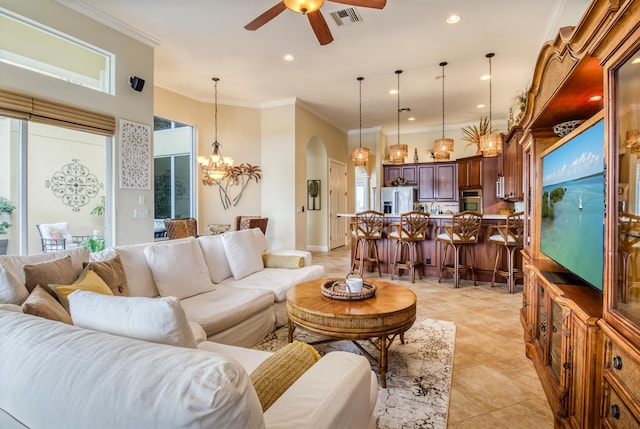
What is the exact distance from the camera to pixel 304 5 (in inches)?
99.2

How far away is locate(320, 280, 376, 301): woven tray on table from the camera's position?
7.56 feet

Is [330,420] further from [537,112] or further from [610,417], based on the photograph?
[537,112]

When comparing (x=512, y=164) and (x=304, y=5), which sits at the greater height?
(x=304, y=5)

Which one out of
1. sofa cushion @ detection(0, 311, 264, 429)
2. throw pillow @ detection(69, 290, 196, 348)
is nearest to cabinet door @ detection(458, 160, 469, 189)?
throw pillow @ detection(69, 290, 196, 348)

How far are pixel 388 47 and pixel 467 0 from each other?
118cm

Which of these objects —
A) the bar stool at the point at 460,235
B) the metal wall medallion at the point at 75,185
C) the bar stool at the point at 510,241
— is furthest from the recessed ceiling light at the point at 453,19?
the metal wall medallion at the point at 75,185

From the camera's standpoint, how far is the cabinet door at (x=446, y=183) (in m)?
8.23

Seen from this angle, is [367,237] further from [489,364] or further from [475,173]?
[475,173]

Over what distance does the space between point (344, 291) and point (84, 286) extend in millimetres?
1605

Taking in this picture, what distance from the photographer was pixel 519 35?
397cm

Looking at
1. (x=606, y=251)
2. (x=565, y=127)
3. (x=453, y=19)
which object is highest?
(x=453, y=19)

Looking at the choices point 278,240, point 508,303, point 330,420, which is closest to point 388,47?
point 508,303

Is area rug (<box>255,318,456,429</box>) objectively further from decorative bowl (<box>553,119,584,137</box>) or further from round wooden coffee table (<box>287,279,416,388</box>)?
decorative bowl (<box>553,119,584,137</box>)

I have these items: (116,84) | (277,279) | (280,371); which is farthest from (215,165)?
(280,371)
